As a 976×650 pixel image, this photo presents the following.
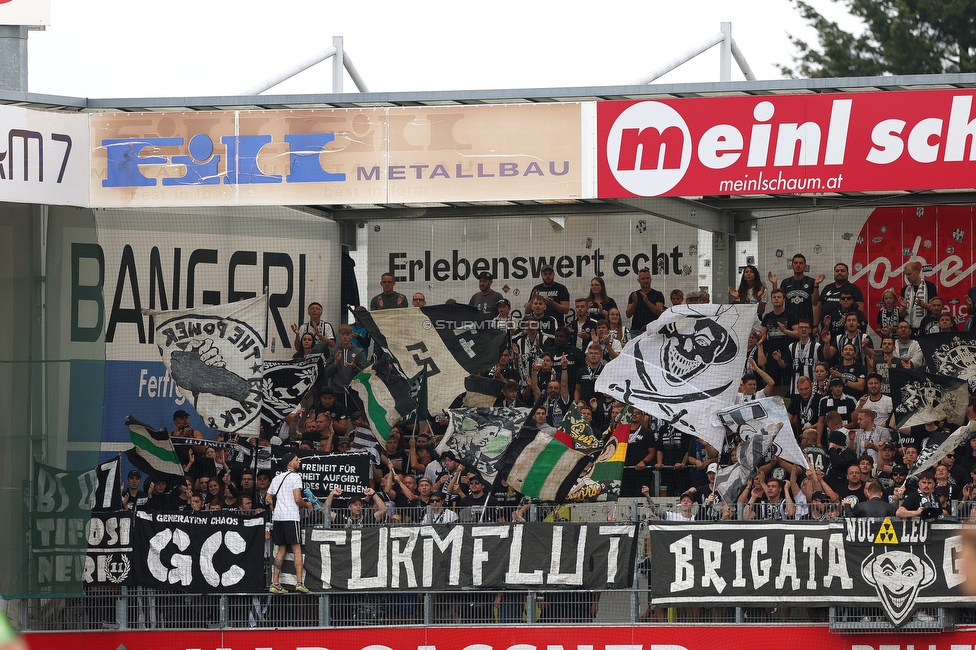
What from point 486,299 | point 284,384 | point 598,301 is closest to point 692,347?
point 598,301

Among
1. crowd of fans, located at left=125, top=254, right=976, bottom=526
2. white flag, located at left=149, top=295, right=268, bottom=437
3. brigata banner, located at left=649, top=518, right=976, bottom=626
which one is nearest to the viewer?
brigata banner, located at left=649, top=518, right=976, bottom=626

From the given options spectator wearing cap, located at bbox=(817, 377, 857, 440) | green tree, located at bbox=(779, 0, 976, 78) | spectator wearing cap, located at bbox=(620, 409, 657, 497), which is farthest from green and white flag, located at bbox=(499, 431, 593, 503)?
green tree, located at bbox=(779, 0, 976, 78)

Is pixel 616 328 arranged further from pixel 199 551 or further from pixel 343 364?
pixel 199 551

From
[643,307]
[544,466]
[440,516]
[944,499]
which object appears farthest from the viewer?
[643,307]

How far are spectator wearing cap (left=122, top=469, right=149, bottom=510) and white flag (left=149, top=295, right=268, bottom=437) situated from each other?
139 cm

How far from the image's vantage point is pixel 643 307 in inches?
723

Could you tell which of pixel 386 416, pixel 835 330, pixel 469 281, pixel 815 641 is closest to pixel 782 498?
pixel 815 641

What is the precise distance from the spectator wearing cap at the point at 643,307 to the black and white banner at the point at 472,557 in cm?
436

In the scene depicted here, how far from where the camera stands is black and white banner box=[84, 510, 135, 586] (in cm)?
1510

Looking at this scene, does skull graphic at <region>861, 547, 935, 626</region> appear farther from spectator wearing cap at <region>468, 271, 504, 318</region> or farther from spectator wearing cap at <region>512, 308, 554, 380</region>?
spectator wearing cap at <region>468, 271, 504, 318</region>

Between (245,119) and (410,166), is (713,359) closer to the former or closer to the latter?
(410,166)

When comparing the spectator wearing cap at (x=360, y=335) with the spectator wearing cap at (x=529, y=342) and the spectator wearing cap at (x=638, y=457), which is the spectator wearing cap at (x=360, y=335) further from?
the spectator wearing cap at (x=638, y=457)

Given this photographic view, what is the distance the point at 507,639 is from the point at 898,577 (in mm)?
4293

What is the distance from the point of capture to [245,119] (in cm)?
1508
